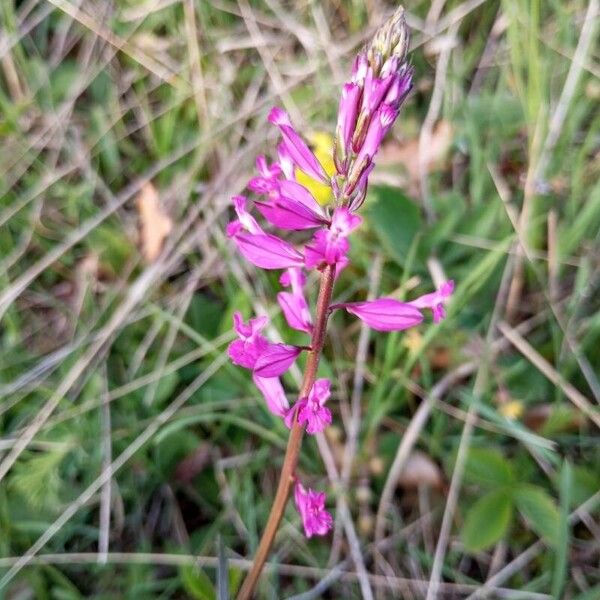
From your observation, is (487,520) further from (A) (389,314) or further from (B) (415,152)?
(B) (415,152)

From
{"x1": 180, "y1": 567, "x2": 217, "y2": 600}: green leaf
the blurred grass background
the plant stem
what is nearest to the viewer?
the plant stem

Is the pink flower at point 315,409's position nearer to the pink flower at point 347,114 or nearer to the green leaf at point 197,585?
the pink flower at point 347,114

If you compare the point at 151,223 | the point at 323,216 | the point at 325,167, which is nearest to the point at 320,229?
the point at 323,216

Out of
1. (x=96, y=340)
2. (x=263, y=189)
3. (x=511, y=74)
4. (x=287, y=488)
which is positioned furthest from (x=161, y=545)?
(x=511, y=74)

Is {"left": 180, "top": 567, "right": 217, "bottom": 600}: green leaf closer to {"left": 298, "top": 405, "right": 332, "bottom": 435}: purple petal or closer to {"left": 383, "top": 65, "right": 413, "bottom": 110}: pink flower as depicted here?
{"left": 298, "top": 405, "right": 332, "bottom": 435}: purple petal

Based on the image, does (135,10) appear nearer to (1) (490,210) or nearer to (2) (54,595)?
(1) (490,210)

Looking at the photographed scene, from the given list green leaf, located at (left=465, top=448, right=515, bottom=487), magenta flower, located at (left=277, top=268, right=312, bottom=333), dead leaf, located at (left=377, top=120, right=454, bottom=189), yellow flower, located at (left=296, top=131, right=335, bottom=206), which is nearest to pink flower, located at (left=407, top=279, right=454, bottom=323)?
magenta flower, located at (left=277, top=268, right=312, bottom=333)
